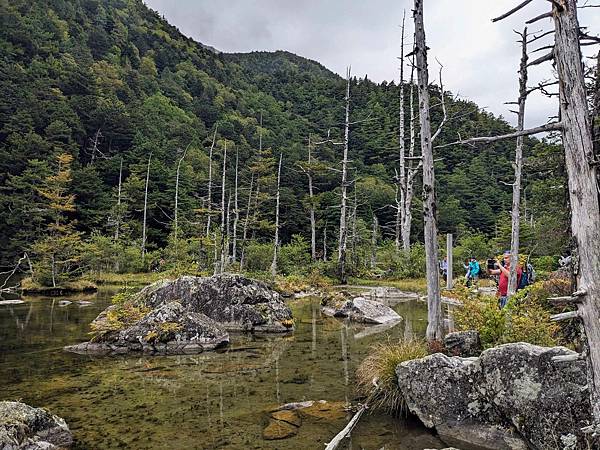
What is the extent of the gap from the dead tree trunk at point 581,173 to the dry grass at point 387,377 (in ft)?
9.78

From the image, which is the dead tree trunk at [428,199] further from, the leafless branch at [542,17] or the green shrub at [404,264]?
the green shrub at [404,264]

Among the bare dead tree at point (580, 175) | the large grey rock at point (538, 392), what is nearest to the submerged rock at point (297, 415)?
the large grey rock at point (538, 392)

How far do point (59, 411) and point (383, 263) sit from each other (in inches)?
962

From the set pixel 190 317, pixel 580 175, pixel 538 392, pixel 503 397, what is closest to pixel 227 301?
pixel 190 317

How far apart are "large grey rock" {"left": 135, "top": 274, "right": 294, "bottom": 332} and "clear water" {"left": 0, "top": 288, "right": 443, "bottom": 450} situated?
962mm

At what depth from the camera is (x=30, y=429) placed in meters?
A: 4.98

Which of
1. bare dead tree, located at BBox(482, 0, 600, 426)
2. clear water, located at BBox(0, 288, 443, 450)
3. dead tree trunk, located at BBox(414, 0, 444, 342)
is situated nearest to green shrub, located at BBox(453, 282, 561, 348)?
dead tree trunk, located at BBox(414, 0, 444, 342)

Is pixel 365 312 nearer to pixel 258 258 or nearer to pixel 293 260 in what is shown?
pixel 258 258

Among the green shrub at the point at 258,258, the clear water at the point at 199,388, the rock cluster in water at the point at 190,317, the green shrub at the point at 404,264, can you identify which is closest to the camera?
the clear water at the point at 199,388

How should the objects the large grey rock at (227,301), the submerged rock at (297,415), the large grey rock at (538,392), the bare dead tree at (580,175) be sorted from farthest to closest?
the large grey rock at (227,301) → the submerged rock at (297,415) → the large grey rock at (538,392) → the bare dead tree at (580,175)

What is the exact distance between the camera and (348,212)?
41.9 metres

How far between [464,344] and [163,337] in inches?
277

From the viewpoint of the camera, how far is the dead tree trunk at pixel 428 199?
26.5 feet

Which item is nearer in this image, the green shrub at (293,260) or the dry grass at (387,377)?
the dry grass at (387,377)
